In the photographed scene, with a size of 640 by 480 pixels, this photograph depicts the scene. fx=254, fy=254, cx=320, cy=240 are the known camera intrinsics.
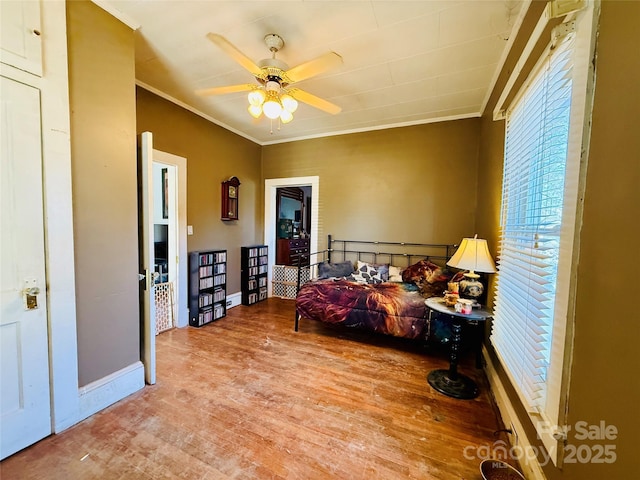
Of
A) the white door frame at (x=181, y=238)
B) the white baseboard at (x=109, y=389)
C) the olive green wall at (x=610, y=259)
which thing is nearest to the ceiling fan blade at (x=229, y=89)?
the white door frame at (x=181, y=238)

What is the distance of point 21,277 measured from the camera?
1.41 m

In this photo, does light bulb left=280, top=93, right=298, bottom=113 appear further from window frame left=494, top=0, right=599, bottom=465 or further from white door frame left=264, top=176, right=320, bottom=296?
white door frame left=264, top=176, right=320, bottom=296

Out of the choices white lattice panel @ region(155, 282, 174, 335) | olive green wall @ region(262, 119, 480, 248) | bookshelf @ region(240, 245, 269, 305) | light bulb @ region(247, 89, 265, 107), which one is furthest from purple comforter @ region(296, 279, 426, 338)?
light bulb @ region(247, 89, 265, 107)

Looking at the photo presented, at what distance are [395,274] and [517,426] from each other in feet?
7.33

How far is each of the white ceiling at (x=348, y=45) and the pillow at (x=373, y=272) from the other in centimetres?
211

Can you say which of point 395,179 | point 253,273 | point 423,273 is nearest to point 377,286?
point 423,273

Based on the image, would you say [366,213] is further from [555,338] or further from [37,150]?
[37,150]

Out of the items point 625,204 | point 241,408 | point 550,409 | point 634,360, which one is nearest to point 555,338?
point 550,409

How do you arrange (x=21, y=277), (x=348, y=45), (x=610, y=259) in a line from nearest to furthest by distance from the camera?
(x=610, y=259) < (x=21, y=277) < (x=348, y=45)

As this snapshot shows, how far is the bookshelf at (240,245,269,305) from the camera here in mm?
4145

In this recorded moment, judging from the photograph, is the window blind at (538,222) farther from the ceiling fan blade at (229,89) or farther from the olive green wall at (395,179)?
the ceiling fan blade at (229,89)

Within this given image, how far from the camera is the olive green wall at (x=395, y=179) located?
3.42 metres

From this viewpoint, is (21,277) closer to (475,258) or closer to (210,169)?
(210,169)

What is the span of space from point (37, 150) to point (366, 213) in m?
3.44
